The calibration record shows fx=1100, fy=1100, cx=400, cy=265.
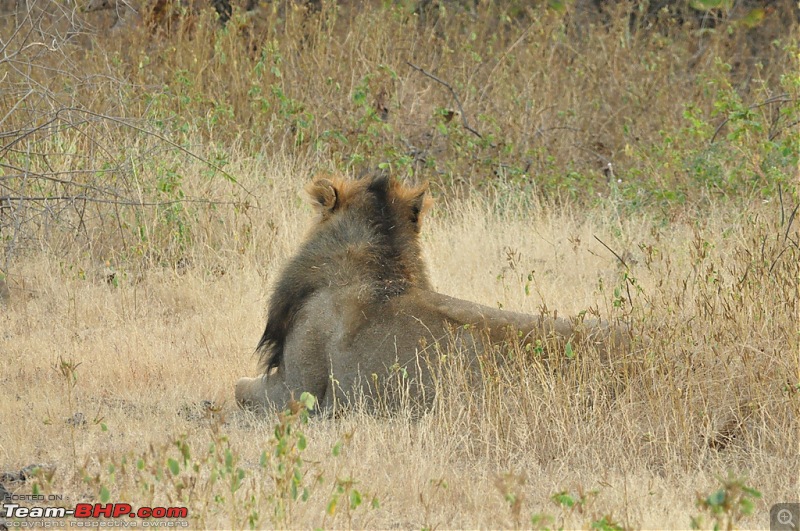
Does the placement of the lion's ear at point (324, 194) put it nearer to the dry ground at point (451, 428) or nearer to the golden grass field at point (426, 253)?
the golden grass field at point (426, 253)

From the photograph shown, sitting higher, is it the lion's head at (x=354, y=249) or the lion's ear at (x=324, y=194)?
the lion's ear at (x=324, y=194)

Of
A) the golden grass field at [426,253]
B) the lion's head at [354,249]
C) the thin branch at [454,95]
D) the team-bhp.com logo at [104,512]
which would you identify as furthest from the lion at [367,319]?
the thin branch at [454,95]

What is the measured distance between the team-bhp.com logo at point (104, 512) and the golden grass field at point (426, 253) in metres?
0.10

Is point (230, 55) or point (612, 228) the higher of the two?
point (230, 55)

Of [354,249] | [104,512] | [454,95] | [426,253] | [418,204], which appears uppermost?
[454,95]

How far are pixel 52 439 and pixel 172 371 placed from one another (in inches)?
55.5

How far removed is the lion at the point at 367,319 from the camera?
526 cm

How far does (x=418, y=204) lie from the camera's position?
5938mm

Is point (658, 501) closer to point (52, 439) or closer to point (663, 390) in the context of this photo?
point (663, 390)

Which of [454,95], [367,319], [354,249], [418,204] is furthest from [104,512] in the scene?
[454,95]

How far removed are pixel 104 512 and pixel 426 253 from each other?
5.17 meters

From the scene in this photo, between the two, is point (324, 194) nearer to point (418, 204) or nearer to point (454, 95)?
point (418, 204)

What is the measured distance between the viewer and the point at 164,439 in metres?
5.01

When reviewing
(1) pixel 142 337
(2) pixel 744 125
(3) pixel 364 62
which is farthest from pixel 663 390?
(3) pixel 364 62
